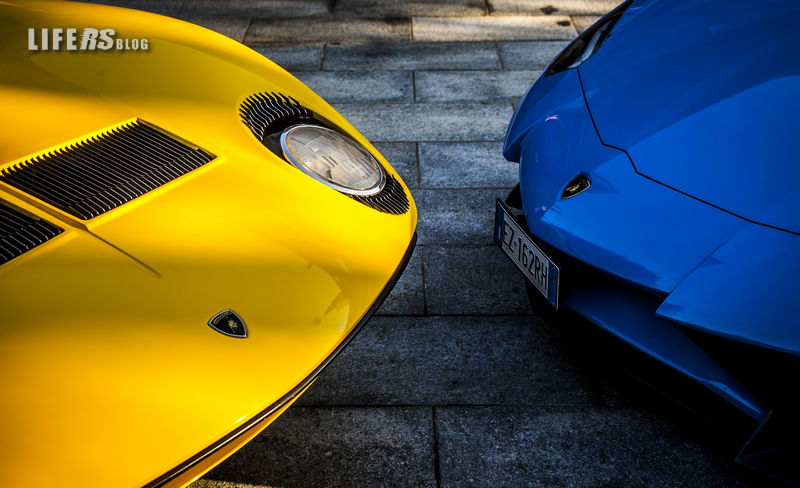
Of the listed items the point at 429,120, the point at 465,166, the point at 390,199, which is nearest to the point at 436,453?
the point at 390,199

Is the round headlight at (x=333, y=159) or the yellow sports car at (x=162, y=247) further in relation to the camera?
the round headlight at (x=333, y=159)

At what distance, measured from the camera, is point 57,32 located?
2027 millimetres

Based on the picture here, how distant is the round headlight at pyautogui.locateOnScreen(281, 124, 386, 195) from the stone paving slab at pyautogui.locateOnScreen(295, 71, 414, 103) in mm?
2020

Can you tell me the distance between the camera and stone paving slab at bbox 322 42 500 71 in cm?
428

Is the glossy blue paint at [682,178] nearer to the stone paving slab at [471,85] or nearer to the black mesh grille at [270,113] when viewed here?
the black mesh grille at [270,113]

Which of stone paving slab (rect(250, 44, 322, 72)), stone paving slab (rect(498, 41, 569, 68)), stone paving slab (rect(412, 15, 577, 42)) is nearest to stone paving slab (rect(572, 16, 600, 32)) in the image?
stone paving slab (rect(412, 15, 577, 42))

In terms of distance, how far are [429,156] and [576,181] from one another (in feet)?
5.06

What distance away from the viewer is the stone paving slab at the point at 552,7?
4.99 meters

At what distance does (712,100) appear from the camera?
1947 millimetres

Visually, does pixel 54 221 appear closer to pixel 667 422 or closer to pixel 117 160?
pixel 117 160

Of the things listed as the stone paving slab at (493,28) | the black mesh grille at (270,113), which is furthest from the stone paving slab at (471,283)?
the stone paving slab at (493,28)

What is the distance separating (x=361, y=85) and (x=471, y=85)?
623mm

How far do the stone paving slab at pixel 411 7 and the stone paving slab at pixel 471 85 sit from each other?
100 centimetres

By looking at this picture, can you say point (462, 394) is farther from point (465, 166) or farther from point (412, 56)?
point (412, 56)
